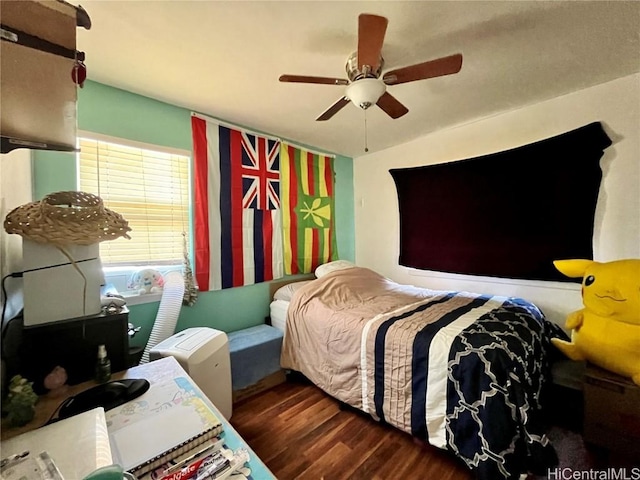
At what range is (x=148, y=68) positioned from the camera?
1.75m

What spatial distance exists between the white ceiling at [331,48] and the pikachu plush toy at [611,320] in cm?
140

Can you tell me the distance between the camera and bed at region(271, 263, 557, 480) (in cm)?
135

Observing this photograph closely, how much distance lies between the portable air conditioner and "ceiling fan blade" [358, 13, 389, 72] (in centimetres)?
192

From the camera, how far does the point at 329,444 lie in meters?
1.69

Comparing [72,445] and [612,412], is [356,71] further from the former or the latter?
[612,412]

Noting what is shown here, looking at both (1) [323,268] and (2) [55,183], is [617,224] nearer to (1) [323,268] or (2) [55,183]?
(1) [323,268]

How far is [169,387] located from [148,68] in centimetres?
193

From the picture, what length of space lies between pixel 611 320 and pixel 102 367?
8.95 ft

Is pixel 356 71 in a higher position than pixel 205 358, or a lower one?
higher

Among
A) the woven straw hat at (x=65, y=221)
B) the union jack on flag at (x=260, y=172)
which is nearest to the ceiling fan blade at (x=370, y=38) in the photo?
the woven straw hat at (x=65, y=221)

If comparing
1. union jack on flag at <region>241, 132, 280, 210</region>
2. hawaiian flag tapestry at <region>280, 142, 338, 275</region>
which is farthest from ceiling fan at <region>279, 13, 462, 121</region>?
hawaiian flag tapestry at <region>280, 142, 338, 275</region>

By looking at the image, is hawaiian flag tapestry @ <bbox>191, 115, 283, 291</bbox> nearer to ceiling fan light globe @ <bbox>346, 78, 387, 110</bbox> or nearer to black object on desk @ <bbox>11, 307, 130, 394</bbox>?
black object on desk @ <bbox>11, 307, 130, 394</bbox>

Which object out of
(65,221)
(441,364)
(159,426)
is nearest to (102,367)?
(159,426)

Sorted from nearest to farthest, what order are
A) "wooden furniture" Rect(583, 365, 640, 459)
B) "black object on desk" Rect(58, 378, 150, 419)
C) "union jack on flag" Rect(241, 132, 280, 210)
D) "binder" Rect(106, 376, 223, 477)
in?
"binder" Rect(106, 376, 223, 477) < "black object on desk" Rect(58, 378, 150, 419) < "wooden furniture" Rect(583, 365, 640, 459) < "union jack on flag" Rect(241, 132, 280, 210)
